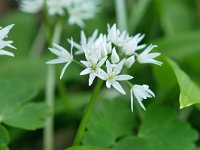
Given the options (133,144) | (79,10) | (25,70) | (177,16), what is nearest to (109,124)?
(133,144)

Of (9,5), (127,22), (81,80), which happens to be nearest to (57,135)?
(81,80)

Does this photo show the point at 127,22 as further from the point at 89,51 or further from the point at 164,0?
the point at 89,51

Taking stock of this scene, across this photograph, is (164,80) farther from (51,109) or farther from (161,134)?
(51,109)

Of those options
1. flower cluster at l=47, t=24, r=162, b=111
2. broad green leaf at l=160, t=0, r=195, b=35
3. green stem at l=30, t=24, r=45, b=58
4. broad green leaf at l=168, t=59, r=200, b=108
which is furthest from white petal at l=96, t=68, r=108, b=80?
green stem at l=30, t=24, r=45, b=58

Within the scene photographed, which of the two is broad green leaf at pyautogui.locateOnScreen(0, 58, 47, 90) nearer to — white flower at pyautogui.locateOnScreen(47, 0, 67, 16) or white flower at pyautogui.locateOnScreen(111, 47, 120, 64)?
white flower at pyautogui.locateOnScreen(47, 0, 67, 16)

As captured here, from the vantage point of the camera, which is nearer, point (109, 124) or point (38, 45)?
point (109, 124)

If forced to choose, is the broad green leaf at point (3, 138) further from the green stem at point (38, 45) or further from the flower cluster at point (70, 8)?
the green stem at point (38, 45)

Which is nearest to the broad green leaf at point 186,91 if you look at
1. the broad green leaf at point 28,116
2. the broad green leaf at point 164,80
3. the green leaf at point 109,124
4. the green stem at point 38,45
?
the broad green leaf at point 164,80
